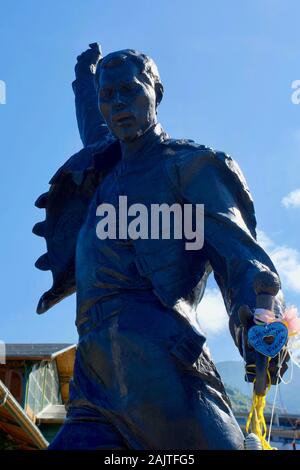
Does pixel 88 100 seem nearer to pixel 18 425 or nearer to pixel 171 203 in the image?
pixel 171 203

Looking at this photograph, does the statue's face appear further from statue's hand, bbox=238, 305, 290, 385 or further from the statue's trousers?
statue's hand, bbox=238, 305, 290, 385

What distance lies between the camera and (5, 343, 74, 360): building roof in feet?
64.5

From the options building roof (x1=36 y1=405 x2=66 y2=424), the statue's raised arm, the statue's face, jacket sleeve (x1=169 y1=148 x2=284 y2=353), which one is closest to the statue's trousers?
jacket sleeve (x1=169 y1=148 x2=284 y2=353)

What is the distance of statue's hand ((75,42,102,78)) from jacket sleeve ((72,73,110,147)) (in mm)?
41

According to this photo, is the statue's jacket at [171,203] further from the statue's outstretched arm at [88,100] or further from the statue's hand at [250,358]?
the statue's outstretched arm at [88,100]

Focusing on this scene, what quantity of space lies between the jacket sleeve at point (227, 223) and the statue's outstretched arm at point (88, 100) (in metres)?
0.99

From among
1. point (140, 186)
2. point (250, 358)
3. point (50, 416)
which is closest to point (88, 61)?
point (140, 186)

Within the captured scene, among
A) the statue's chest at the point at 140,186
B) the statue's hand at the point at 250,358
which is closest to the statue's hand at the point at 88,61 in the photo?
the statue's chest at the point at 140,186

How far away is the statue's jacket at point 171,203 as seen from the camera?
3404mm

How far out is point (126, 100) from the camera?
3.83 meters
